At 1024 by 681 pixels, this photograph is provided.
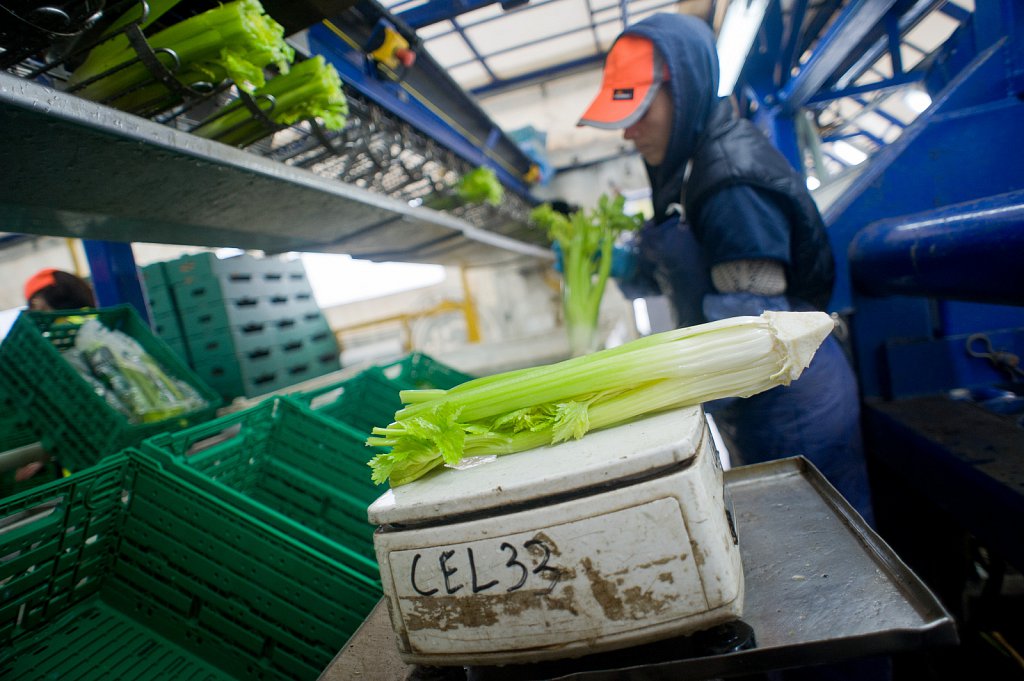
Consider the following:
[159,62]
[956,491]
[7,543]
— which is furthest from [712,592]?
[159,62]

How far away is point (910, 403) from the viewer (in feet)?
6.85

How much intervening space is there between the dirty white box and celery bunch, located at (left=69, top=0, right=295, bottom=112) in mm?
1474

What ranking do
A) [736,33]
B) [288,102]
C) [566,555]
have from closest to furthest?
[566,555], [288,102], [736,33]

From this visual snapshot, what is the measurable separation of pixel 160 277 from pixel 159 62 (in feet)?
11.2

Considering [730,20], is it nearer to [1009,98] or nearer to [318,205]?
[1009,98]

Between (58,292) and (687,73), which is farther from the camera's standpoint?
(58,292)

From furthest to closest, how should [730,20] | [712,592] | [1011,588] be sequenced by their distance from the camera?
[730,20]
[1011,588]
[712,592]

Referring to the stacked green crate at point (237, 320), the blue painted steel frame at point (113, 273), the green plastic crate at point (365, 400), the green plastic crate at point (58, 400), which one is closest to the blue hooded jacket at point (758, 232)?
the green plastic crate at point (365, 400)

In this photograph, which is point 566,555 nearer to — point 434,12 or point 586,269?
point 586,269

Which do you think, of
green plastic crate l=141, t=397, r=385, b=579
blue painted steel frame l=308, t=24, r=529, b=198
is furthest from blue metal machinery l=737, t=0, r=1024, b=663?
blue painted steel frame l=308, t=24, r=529, b=198

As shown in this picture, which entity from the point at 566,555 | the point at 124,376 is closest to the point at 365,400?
the point at 124,376

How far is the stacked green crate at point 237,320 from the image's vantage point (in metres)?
3.81

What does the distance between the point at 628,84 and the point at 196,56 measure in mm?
1522

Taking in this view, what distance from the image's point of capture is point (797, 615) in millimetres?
758
